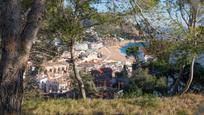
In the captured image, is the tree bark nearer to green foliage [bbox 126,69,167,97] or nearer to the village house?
the village house

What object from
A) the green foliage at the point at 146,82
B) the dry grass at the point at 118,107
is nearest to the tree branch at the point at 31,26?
the dry grass at the point at 118,107

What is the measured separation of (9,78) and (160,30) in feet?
8.91

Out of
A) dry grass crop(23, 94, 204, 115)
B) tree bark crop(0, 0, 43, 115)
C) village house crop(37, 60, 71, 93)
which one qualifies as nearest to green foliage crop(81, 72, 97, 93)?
village house crop(37, 60, 71, 93)

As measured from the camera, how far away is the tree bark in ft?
17.3

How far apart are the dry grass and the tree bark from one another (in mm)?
1290

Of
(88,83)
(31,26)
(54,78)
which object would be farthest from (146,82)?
(31,26)

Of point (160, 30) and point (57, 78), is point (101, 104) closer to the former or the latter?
point (160, 30)

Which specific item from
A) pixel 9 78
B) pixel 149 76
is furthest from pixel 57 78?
pixel 9 78

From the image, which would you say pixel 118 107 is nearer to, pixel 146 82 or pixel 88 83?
pixel 146 82

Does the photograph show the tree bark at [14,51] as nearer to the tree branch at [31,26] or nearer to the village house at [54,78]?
the tree branch at [31,26]

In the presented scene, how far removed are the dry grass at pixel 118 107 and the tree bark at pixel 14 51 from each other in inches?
50.8

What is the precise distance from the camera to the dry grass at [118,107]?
22.3 feet

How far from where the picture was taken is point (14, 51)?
534 cm

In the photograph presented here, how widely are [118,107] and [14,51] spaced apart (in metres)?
2.36
